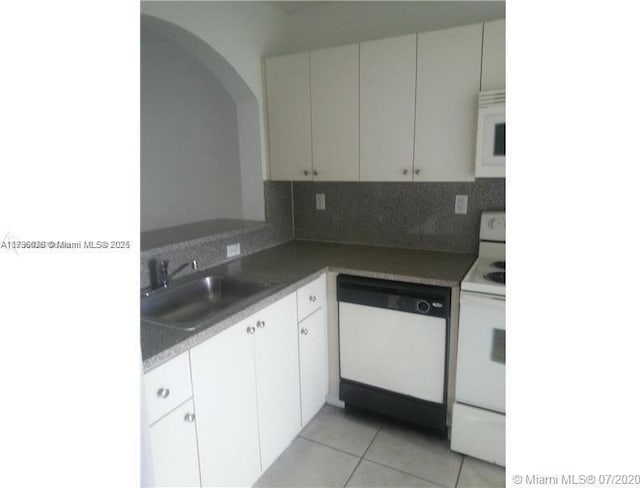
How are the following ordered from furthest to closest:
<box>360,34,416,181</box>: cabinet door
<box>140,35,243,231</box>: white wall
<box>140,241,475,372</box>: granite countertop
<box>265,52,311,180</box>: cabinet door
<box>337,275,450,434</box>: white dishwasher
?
1. <box>140,35,243,231</box>: white wall
2. <box>265,52,311,180</box>: cabinet door
3. <box>360,34,416,181</box>: cabinet door
4. <box>337,275,450,434</box>: white dishwasher
5. <box>140,241,475,372</box>: granite countertop

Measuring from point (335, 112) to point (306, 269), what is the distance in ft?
3.07

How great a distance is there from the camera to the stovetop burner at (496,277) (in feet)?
6.05

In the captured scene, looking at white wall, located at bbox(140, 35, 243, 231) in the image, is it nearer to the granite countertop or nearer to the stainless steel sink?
the granite countertop

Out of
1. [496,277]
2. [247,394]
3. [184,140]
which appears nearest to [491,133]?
[496,277]

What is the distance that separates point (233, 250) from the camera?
7.77 feet

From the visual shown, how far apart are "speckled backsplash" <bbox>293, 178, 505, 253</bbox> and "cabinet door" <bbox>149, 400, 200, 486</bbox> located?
1646 mm

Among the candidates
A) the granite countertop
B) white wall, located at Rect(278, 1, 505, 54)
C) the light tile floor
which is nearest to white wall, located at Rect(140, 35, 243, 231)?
white wall, located at Rect(278, 1, 505, 54)

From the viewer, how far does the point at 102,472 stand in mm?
725

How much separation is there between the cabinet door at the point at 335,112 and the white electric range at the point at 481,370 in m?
0.96

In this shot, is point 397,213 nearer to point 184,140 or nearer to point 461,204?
point 461,204

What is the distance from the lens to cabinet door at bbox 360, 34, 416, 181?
2113mm

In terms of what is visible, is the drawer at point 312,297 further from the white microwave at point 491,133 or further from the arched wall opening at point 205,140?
the white microwave at point 491,133

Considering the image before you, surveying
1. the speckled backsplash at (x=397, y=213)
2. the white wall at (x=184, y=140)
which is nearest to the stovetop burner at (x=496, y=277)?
the speckled backsplash at (x=397, y=213)
